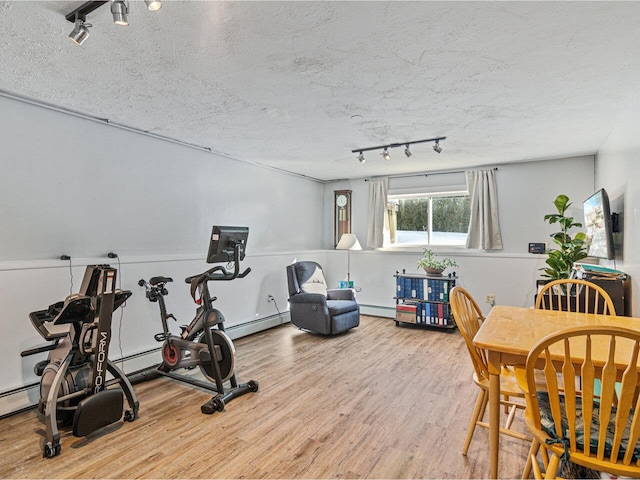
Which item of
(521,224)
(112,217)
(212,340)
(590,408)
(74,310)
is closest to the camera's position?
(590,408)

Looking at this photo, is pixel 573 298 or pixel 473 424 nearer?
pixel 473 424

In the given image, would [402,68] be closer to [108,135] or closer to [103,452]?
[108,135]

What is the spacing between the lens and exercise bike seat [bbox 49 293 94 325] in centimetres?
230

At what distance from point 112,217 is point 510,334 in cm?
343

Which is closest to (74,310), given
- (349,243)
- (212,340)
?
(212,340)

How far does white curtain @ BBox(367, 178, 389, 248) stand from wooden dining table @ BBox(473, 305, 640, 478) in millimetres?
3721

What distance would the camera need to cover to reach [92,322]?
242 cm

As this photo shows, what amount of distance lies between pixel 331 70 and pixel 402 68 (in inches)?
17.7

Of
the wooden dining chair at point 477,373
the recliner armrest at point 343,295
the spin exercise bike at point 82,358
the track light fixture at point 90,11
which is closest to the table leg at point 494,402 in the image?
the wooden dining chair at point 477,373

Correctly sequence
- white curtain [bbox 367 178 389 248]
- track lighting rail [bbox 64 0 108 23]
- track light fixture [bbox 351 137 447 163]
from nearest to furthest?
track lighting rail [bbox 64 0 108 23]
track light fixture [bbox 351 137 447 163]
white curtain [bbox 367 178 389 248]

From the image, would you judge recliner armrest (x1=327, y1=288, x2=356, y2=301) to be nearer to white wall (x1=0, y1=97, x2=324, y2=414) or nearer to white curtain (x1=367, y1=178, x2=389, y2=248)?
white wall (x1=0, y1=97, x2=324, y2=414)

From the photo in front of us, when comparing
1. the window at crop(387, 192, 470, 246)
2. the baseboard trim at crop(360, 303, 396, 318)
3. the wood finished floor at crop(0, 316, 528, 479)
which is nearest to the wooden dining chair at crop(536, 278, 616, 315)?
the wood finished floor at crop(0, 316, 528, 479)

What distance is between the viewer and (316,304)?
464cm

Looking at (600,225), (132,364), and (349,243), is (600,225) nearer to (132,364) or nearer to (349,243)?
(349,243)
